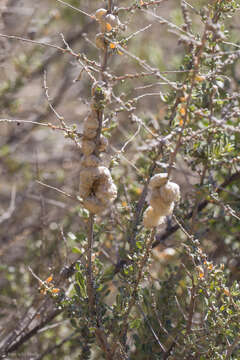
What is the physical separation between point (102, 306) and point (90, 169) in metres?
0.53

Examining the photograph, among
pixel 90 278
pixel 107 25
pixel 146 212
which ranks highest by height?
pixel 107 25

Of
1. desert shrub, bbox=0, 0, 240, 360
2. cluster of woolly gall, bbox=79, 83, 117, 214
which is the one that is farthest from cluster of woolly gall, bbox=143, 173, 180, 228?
cluster of woolly gall, bbox=79, 83, 117, 214

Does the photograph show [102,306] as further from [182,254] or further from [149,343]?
[182,254]

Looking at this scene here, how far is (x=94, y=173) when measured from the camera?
105 centimetres

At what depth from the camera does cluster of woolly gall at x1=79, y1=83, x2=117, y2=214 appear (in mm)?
1056

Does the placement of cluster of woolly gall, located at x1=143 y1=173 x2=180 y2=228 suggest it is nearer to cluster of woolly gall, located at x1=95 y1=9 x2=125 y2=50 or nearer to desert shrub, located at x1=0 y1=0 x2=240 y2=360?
desert shrub, located at x1=0 y1=0 x2=240 y2=360

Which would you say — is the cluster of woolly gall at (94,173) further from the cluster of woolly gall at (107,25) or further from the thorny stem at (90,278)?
the cluster of woolly gall at (107,25)

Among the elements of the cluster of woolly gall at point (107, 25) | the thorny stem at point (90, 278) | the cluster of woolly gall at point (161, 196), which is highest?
the cluster of woolly gall at point (107, 25)

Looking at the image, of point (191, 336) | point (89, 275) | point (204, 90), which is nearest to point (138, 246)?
point (89, 275)

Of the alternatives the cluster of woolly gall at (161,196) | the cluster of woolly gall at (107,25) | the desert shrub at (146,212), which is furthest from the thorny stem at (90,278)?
the cluster of woolly gall at (107,25)

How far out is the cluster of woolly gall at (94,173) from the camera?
41.6 inches

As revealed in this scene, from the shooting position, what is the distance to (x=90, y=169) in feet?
3.47

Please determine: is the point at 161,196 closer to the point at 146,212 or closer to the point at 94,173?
the point at 146,212

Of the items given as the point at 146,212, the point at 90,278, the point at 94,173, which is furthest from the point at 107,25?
the point at 90,278
